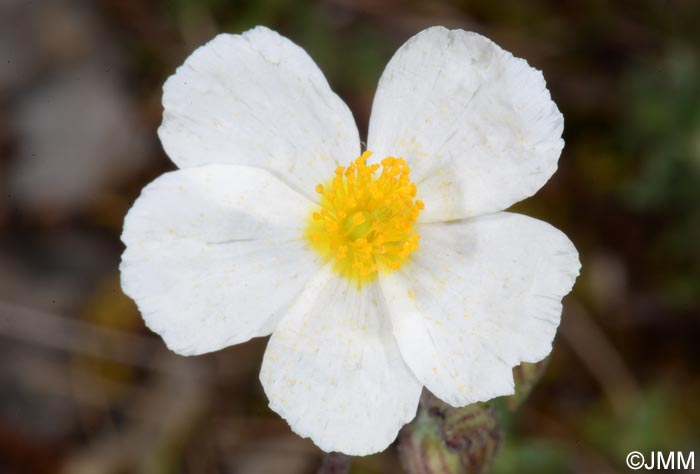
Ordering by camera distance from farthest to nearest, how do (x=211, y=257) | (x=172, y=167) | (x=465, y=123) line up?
(x=172, y=167) → (x=465, y=123) → (x=211, y=257)

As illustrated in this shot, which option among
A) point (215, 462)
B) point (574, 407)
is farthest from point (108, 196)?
point (574, 407)

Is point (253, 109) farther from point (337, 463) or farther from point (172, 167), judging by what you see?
point (172, 167)

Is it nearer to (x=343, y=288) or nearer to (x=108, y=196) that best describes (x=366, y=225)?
(x=343, y=288)

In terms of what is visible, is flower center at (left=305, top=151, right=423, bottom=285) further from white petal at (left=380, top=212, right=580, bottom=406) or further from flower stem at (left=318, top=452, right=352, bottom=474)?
flower stem at (left=318, top=452, right=352, bottom=474)

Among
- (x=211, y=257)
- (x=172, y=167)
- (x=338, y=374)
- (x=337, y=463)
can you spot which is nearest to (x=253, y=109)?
(x=211, y=257)

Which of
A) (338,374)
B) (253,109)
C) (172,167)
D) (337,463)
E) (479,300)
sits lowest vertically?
(172,167)

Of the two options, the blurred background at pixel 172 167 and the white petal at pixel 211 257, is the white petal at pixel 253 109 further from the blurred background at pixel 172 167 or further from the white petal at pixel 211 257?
the blurred background at pixel 172 167

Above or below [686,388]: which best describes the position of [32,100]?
above
